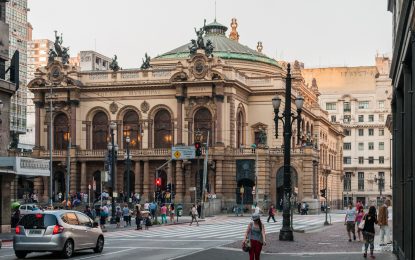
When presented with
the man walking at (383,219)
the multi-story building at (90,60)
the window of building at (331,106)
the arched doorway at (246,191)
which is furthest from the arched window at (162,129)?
the multi-story building at (90,60)

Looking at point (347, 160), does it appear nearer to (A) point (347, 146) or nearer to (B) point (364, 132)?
(A) point (347, 146)

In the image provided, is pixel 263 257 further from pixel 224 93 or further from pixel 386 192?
pixel 386 192

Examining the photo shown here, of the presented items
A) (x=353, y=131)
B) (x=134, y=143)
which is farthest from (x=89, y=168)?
(x=353, y=131)

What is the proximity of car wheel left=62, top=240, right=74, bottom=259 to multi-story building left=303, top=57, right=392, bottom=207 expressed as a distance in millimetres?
115791

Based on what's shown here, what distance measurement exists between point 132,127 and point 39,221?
6023 centimetres

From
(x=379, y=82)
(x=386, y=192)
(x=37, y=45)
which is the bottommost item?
(x=386, y=192)

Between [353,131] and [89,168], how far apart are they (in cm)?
7008

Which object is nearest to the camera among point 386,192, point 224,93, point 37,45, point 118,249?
point 118,249

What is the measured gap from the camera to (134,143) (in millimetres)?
85688

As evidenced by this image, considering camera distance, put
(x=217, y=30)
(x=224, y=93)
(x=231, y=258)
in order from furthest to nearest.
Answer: (x=217, y=30) < (x=224, y=93) < (x=231, y=258)

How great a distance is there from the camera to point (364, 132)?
5689 inches

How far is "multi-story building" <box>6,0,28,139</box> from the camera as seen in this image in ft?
388

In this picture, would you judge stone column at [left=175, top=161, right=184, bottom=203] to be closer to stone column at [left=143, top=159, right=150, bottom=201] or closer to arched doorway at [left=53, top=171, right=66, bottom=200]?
stone column at [left=143, top=159, right=150, bottom=201]

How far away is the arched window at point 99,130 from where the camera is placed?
86700 mm
